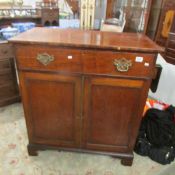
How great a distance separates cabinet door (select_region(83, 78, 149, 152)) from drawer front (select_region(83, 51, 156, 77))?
62 millimetres

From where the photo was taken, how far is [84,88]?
117 centimetres

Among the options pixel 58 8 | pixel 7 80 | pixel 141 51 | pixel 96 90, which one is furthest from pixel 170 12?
pixel 7 80

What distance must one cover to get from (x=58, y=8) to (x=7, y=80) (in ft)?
3.98

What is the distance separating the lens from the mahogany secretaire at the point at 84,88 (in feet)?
3.45

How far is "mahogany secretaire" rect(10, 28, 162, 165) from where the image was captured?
1.05 metres

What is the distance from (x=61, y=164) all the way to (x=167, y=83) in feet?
4.90

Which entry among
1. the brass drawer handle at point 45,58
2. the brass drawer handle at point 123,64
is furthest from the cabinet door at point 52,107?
the brass drawer handle at point 123,64

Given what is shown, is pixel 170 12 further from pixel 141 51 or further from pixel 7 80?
pixel 7 80

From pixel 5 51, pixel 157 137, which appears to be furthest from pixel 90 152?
pixel 5 51

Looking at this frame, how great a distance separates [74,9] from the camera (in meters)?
2.48

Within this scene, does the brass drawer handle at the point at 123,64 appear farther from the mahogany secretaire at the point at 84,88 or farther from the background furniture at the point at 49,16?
the background furniture at the point at 49,16

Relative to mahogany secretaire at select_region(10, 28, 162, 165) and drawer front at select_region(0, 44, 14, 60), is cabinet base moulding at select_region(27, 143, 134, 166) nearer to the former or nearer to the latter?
mahogany secretaire at select_region(10, 28, 162, 165)

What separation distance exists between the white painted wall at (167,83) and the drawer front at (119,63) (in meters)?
1.01

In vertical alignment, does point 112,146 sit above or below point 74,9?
below
